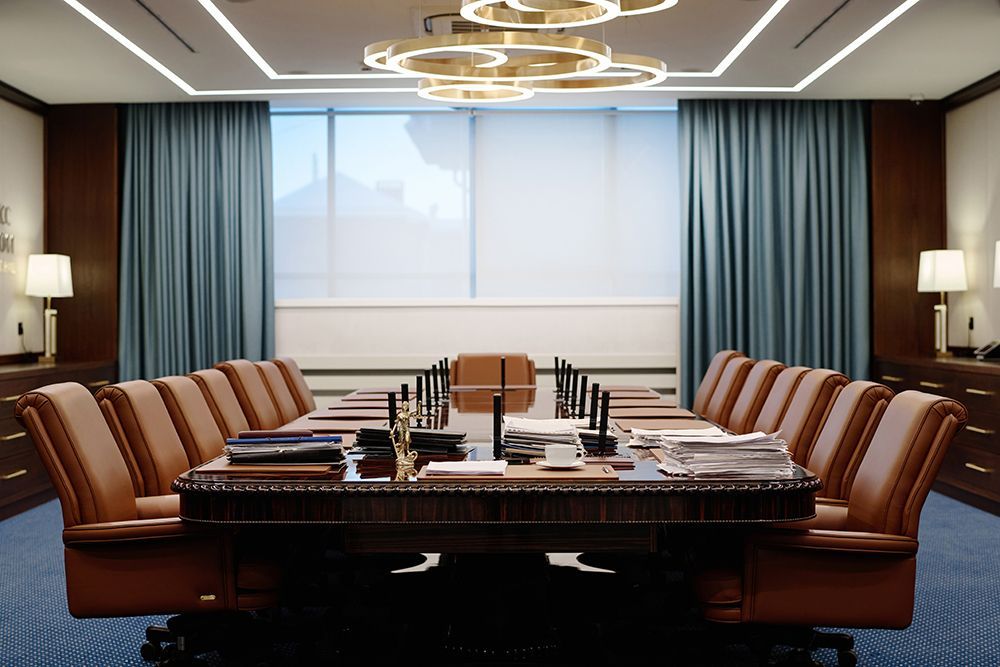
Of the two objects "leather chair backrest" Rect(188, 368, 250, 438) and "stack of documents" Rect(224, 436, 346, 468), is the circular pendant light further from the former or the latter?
"leather chair backrest" Rect(188, 368, 250, 438)

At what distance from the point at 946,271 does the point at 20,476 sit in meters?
6.16

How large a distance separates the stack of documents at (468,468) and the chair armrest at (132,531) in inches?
23.7

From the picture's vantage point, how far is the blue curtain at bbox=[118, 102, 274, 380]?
734 cm

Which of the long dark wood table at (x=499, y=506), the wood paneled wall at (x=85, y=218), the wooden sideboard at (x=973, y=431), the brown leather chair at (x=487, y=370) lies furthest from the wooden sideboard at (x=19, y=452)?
the wooden sideboard at (x=973, y=431)

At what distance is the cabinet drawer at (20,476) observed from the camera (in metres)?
5.54

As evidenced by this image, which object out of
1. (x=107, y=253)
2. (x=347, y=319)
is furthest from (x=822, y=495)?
(x=107, y=253)

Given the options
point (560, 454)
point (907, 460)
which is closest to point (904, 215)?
point (907, 460)

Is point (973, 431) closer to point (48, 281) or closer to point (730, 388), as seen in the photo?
point (730, 388)

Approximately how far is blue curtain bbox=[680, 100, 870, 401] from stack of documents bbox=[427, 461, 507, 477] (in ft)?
16.5

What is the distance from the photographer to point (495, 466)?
251 centimetres

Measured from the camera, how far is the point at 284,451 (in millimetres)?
2514

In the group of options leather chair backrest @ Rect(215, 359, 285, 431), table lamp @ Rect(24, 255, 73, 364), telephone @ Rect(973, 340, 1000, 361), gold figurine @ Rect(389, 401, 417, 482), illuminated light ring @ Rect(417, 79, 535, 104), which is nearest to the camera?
gold figurine @ Rect(389, 401, 417, 482)

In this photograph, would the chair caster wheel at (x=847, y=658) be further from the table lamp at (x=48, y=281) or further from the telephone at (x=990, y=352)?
the table lamp at (x=48, y=281)

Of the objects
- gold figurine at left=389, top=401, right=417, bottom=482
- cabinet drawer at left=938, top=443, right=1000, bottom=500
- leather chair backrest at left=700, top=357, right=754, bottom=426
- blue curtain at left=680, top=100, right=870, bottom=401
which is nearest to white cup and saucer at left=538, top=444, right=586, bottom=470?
gold figurine at left=389, top=401, right=417, bottom=482
